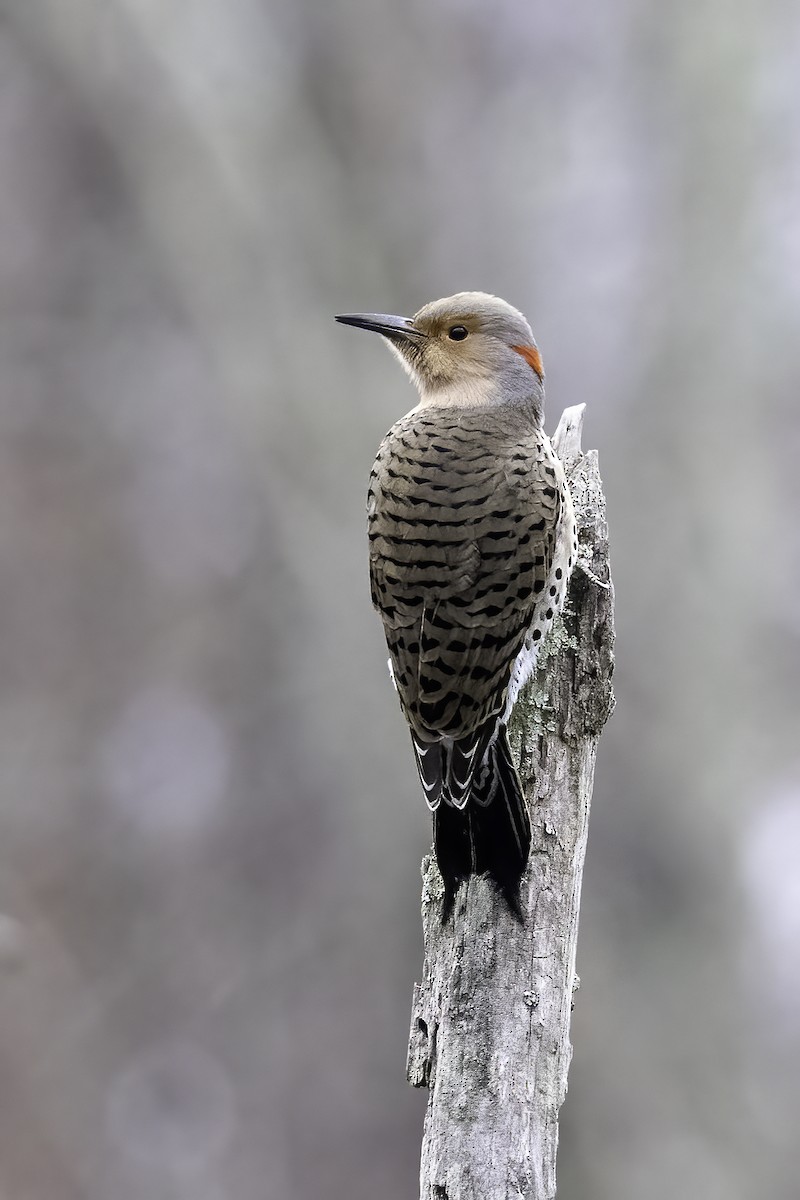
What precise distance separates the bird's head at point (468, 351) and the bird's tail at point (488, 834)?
1.18 m

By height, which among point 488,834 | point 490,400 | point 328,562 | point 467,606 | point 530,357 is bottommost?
point 488,834

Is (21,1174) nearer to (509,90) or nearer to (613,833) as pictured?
(613,833)

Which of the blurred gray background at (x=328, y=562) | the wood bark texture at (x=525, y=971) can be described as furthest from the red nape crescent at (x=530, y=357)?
the blurred gray background at (x=328, y=562)

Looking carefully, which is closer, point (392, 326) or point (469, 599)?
point (469, 599)

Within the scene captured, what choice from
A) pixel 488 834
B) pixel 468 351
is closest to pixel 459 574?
pixel 488 834

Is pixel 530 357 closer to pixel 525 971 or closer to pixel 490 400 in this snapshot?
pixel 490 400

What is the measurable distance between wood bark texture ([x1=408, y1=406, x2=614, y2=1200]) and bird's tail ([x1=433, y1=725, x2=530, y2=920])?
0.11ft

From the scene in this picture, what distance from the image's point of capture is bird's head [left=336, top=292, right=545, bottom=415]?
3939mm

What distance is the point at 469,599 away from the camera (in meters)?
3.25

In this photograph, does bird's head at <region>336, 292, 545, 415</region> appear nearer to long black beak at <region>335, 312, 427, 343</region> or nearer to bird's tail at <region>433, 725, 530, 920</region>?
long black beak at <region>335, 312, 427, 343</region>

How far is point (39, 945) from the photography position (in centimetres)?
745

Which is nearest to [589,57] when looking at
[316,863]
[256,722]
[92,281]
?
[92,281]

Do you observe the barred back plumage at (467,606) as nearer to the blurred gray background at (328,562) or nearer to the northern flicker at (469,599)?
the northern flicker at (469,599)

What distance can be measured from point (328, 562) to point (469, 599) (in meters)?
4.05
